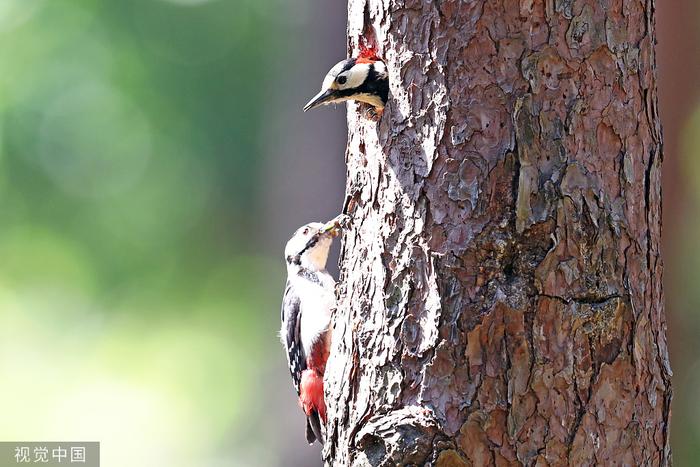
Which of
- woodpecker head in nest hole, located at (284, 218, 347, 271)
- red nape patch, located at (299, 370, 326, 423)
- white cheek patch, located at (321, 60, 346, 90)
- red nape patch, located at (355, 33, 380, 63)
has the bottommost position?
red nape patch, located at (299, 370, 326, 423)

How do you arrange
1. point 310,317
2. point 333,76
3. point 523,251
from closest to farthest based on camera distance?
point 523,251, point 333,76, point 310,317

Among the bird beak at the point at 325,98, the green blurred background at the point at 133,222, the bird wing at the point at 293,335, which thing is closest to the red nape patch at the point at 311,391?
the bird wing at the point at 293,335

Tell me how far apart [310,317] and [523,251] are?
1.78m

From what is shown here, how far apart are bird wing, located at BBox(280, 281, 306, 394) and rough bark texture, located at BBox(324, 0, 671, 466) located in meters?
1.48

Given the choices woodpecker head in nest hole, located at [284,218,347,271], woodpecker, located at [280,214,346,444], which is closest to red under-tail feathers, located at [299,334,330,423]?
woodpecker, located at [280,214,346,444]

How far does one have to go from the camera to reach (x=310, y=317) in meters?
4.08

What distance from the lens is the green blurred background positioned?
12477 millimetres

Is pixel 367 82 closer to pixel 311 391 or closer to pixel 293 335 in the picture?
pixel 311 391

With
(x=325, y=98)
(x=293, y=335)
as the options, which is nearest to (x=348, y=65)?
(x=325, y=98)

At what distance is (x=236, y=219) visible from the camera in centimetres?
1398

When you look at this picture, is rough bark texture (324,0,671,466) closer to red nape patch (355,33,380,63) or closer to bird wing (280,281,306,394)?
red nape patch (355,33,380,63)

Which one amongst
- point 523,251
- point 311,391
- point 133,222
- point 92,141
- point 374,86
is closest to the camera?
point 523,251

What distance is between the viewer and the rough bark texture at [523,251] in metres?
2.43

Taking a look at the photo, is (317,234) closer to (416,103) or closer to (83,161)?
(416,103)
